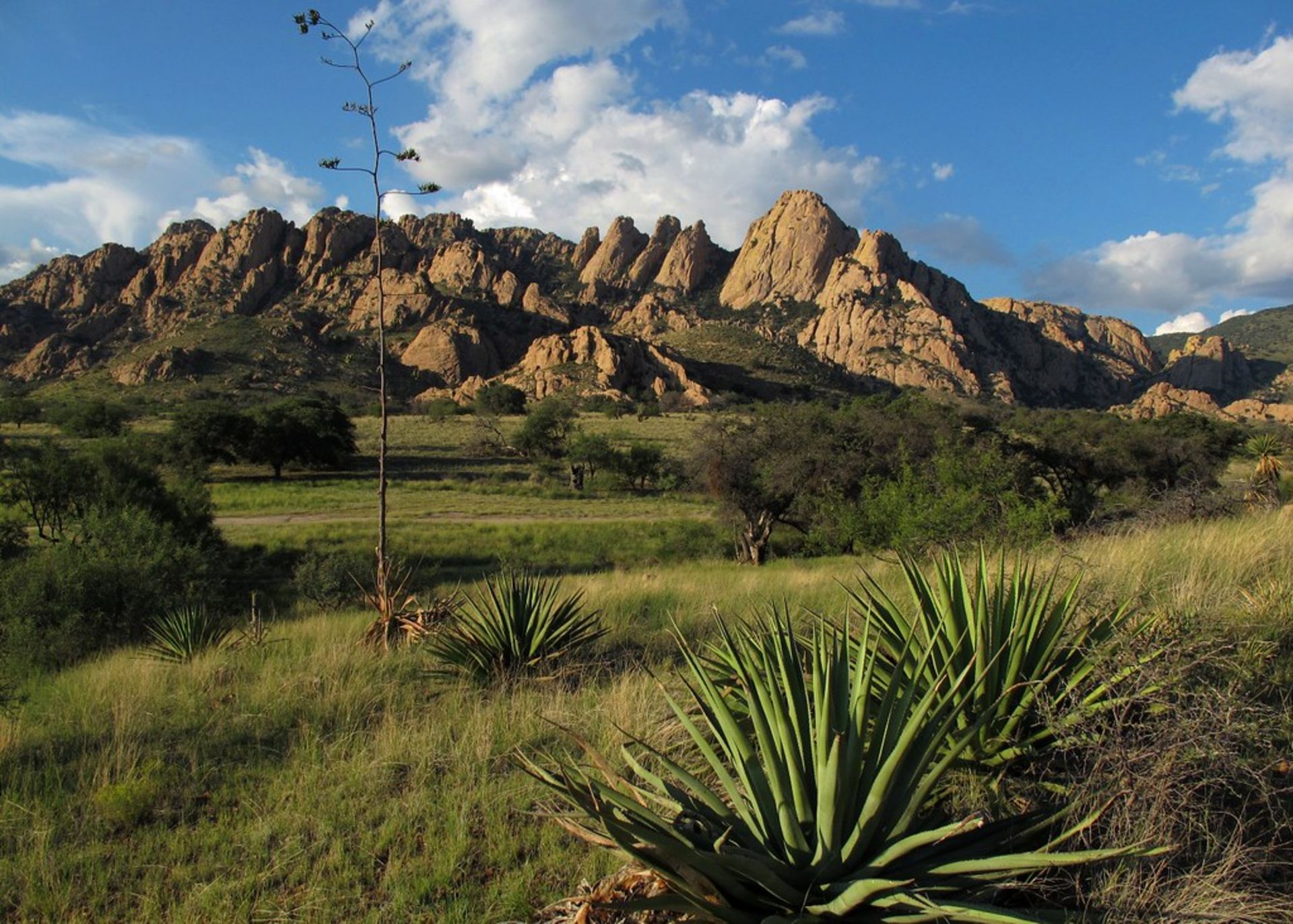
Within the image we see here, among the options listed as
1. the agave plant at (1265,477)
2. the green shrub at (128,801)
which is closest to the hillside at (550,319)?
the agave plant at (1265,477)

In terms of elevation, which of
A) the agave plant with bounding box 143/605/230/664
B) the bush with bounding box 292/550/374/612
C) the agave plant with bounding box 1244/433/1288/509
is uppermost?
the agave plant with bounding box 1244/433/1288/509

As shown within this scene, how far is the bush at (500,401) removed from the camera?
7506cm

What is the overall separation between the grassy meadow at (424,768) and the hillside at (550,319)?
78.6 meters

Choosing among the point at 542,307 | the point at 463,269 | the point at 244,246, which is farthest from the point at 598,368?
the point at 244,246

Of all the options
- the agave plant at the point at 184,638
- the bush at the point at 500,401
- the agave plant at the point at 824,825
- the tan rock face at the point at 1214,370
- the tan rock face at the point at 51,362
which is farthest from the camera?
the tan rock face at the point at 1214,370

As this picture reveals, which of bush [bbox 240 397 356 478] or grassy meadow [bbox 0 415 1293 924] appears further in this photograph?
bush [bbox 240 397 356 478]

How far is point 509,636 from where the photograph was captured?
602 cm

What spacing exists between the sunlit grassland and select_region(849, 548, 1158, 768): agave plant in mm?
694

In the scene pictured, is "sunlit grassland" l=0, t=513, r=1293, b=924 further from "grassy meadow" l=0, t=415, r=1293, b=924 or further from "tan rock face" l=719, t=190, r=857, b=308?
"tan rock face" l=719, t=190, r=857, b=308

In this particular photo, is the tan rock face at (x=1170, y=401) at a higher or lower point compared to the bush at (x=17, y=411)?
higher

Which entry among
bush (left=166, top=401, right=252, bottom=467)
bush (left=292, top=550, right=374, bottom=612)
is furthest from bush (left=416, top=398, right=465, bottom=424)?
bush (left=292, top=550, right=374, bottom=612)

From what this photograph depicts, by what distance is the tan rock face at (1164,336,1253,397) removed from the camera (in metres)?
129

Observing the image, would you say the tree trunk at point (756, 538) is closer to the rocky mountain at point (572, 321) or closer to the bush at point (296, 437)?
the bush at point (296, 437)

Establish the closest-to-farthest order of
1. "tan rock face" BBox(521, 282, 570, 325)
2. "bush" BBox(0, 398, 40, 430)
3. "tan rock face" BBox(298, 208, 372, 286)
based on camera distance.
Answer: "bush" BBox(0, 398, 40, 430) → "tan rock face" BBox(298, 208, 372, 286) → "tan rock face" BBox(521, 282, 570, 325)
